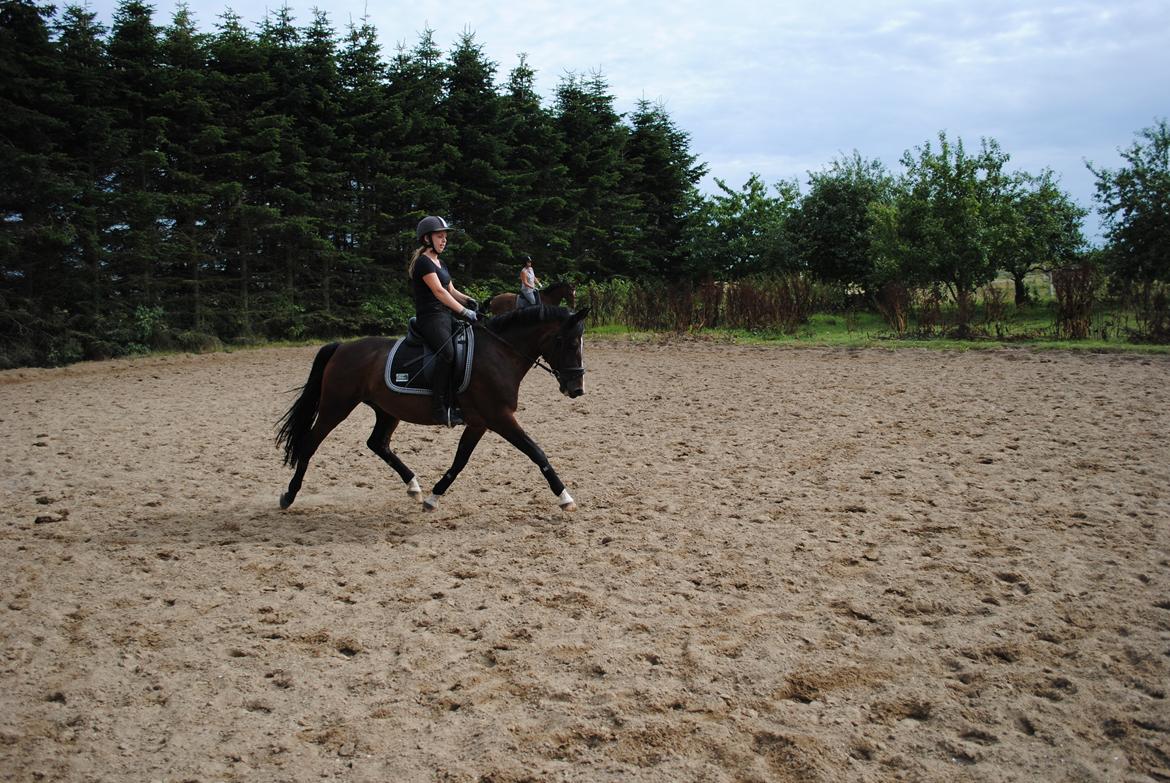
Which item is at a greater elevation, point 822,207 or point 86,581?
point 822,207

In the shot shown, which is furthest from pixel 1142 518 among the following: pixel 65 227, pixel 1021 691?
pixel 65 227

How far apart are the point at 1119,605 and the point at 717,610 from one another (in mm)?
2231

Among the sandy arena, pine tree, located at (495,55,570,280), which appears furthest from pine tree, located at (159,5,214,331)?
the sandy arena

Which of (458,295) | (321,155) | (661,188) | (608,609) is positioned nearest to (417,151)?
(321,155)

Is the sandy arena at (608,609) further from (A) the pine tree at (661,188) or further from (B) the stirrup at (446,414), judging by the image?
(A) the pine tree at (661,188)

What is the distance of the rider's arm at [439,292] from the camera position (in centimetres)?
648

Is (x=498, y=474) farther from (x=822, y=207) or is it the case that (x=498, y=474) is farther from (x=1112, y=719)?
(x=822, y=207)

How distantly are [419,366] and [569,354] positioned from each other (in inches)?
49.1

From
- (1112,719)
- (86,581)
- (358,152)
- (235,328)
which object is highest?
(358,152)

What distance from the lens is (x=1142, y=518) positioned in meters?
5.97

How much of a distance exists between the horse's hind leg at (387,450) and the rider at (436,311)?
0.85 m

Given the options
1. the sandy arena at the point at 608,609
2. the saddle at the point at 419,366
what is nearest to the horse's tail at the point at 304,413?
the sandy arena at the point at 608,609

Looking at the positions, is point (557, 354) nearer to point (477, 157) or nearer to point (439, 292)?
point (439, 292)

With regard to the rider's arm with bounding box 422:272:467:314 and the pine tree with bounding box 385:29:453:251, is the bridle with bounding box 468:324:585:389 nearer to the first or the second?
the rider's arm with bounding box 422:272:467:314
